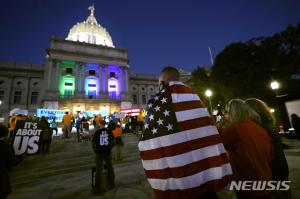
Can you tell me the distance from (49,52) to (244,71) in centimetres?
3904

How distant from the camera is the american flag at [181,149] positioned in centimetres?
143

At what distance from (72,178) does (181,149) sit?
22.2ft

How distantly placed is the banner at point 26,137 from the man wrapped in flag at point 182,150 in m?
8.49

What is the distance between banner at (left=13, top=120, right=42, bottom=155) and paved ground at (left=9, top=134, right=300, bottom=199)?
0.71 meters

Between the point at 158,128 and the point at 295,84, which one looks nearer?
the point at 158,128

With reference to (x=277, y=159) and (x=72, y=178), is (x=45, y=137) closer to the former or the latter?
(x=72, y=178)

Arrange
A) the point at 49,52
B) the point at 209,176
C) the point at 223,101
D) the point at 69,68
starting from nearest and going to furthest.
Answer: the point at 209,176 < the point at 223,101 < the point at 49,52 < the point at 69,68

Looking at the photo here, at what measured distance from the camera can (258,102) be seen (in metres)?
2.68

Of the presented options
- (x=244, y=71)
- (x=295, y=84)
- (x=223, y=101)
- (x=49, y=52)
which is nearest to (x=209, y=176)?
(x=244, y=71)

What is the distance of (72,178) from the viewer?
677 centimetres

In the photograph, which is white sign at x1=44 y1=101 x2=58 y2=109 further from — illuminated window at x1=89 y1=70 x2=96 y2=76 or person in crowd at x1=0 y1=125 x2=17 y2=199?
person in crowd at x1=0 y1=125 x2=17 y2=199

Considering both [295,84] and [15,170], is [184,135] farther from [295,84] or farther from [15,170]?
[295,84]

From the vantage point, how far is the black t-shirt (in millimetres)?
5707

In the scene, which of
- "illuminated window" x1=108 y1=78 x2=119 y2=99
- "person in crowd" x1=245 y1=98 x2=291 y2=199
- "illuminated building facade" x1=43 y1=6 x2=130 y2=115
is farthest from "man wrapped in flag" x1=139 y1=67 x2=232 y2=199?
"illuminated window" x1=108 y1=78 x2=119 y2=99
